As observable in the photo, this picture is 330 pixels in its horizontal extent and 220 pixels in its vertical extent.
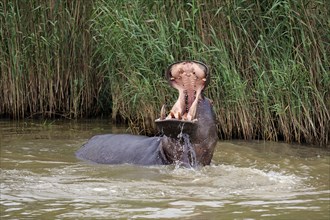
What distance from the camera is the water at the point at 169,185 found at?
17.8ft

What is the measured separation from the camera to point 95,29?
9867 millimetres

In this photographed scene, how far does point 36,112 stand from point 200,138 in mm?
4307

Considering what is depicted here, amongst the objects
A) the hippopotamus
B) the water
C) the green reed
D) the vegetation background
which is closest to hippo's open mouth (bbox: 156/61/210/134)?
the hippopotamus

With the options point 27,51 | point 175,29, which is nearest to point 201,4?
point 175,29

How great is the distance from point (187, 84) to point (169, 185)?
1.05m

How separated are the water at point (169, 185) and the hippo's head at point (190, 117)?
143mm

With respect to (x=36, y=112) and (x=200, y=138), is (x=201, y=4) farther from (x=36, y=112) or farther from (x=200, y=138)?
(x=36, y=112)

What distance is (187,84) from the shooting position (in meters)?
7.07

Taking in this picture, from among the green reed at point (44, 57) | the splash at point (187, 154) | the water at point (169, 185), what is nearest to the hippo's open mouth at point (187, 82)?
the splash at point (187, 154)

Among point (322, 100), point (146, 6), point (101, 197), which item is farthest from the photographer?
point (146, 6)

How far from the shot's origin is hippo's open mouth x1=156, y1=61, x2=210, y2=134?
6.93m

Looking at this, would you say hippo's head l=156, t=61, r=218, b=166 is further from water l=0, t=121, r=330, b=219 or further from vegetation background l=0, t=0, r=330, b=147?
vegetation background l=0, t=0, r=330, b=147

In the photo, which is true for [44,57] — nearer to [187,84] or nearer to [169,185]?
[187,84]

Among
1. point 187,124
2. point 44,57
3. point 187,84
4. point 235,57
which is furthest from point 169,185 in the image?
point 44,57
